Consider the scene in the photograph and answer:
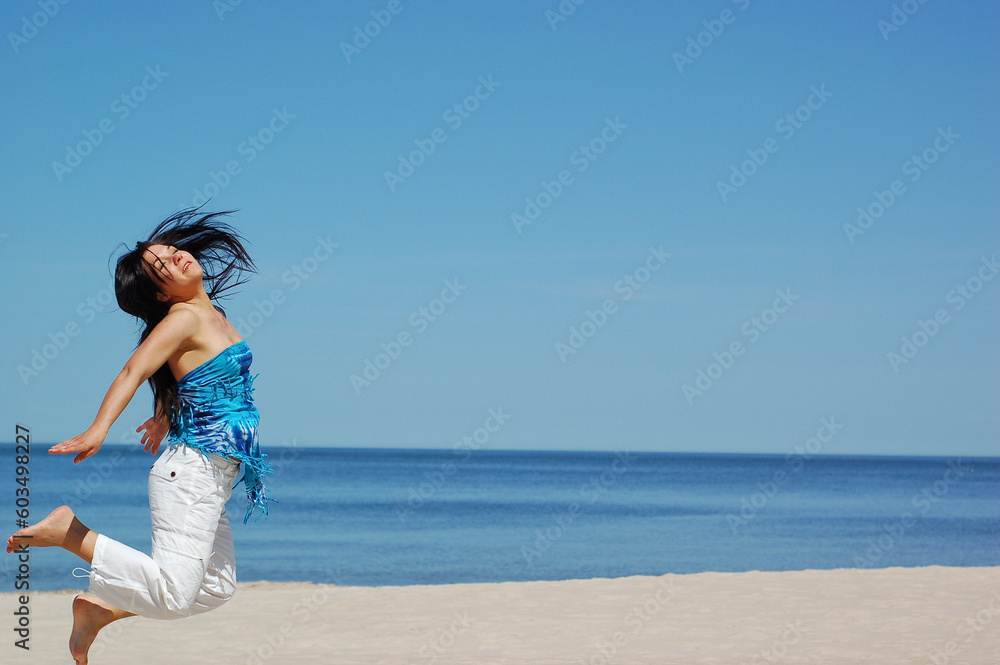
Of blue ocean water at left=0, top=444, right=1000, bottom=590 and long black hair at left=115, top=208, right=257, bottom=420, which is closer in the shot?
long black hair at left=115, top=208, right=257, bottom=420

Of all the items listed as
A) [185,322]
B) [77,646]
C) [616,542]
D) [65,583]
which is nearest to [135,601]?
[77,646]

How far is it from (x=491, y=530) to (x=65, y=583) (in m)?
17.2

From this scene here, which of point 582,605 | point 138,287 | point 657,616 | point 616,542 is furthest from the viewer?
point 616,542

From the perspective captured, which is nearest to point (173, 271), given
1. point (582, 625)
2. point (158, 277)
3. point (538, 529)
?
point (158, 277)

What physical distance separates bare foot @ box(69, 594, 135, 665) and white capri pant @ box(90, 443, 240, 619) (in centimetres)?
12

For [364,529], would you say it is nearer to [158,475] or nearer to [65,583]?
[65,583]

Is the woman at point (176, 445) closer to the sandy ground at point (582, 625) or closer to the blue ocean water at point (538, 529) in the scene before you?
the sandy ground at point (582, 625)

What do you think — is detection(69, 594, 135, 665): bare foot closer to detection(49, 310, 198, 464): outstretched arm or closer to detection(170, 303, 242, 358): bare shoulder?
detection(49, 310, 198, 464): outstretched arm

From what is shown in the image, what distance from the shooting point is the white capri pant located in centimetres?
372

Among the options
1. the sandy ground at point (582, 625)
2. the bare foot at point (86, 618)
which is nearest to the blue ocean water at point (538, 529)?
the sandy ground at point (582, 625)

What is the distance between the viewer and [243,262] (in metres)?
4.45

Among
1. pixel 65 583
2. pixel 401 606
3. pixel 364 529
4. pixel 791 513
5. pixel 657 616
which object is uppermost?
pixel 791 513

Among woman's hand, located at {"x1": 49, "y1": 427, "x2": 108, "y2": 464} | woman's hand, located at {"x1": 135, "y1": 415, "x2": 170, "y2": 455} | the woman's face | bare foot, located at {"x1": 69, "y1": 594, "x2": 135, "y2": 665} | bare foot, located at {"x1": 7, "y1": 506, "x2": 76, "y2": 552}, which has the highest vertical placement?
the woman's face

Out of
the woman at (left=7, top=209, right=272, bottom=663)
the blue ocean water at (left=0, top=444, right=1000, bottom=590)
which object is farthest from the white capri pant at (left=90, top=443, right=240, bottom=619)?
the blue ocean water at (left=0, top=444, right=1000, bottom=590)
